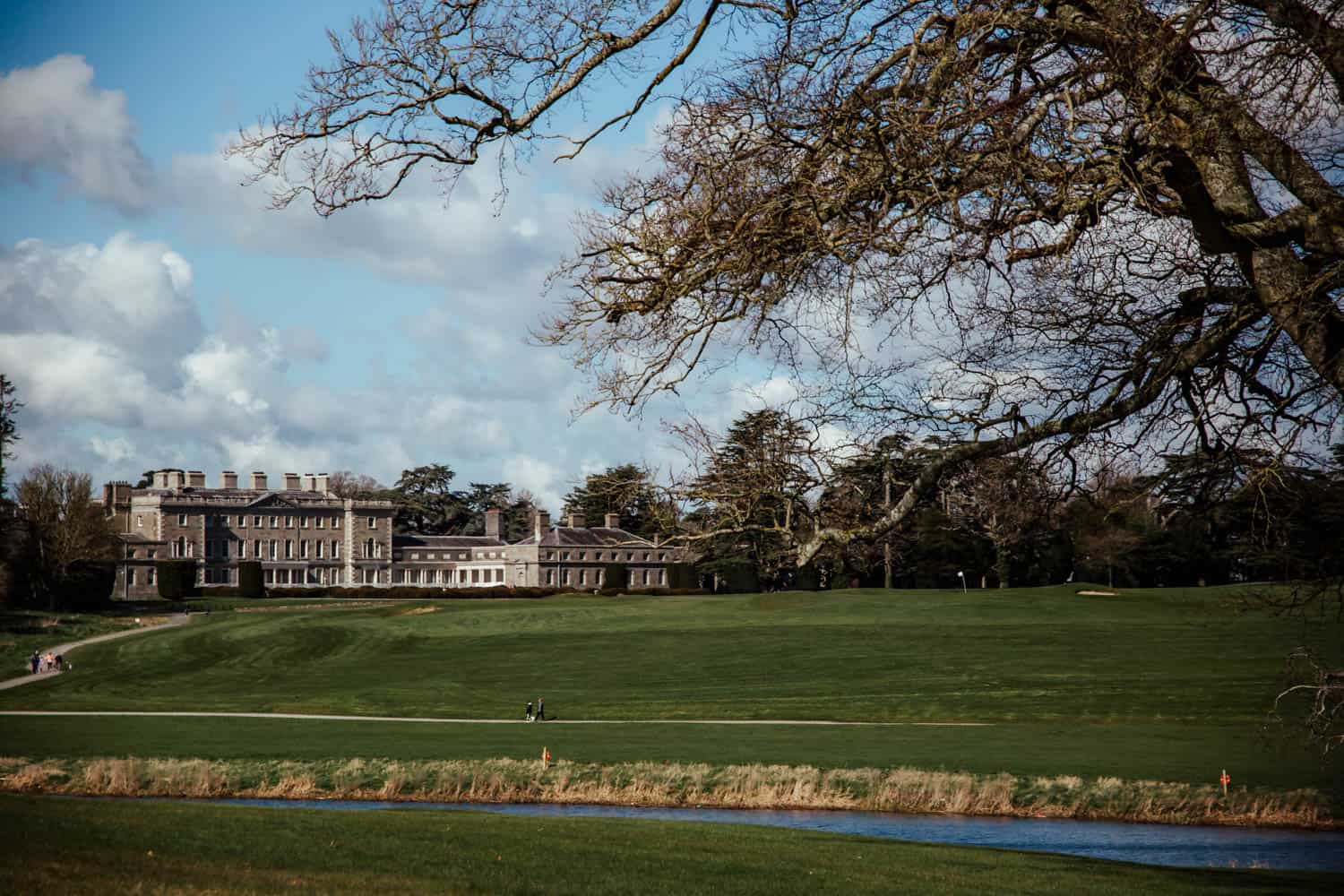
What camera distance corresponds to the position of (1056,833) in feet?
61.1

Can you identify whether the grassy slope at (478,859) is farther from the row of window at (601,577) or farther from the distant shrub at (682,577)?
the row of window at (601,577)

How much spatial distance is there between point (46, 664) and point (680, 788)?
1359 inches

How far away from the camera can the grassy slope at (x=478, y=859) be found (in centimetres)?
987

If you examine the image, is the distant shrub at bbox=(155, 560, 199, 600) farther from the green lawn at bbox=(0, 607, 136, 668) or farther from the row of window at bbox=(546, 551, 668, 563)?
the row of window at bbox=(546, 551, 668, 563)

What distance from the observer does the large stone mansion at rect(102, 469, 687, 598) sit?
361 feet

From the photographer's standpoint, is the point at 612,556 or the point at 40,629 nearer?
the point at 40,629

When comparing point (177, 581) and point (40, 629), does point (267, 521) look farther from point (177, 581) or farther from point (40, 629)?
point (40, 629)

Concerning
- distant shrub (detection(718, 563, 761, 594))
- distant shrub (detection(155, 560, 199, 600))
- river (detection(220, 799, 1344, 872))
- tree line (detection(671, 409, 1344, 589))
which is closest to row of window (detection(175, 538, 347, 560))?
distant shrub (detection(155, 560, 199, 600))

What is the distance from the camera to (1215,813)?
19.2m

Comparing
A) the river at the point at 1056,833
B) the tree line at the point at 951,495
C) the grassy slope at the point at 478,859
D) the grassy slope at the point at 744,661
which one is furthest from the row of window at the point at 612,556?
the tree line at the point at 951,495

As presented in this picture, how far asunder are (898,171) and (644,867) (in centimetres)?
805

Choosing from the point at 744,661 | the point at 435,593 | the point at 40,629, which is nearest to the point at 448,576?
the point at 435,593

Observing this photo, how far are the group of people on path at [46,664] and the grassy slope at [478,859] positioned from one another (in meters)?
34.7

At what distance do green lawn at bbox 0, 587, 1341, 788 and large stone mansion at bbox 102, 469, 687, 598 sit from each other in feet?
162
